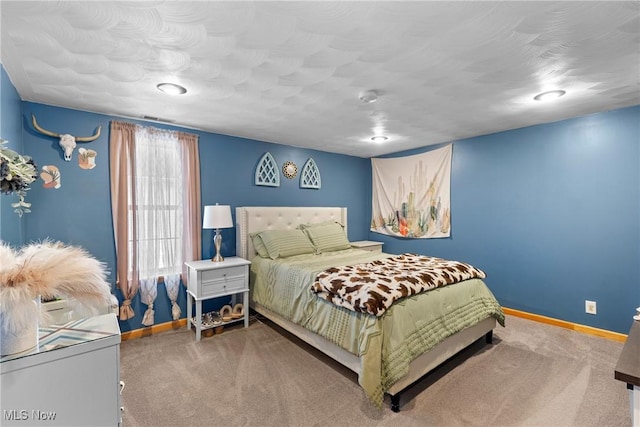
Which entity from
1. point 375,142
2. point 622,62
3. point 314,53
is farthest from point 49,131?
point 622,62

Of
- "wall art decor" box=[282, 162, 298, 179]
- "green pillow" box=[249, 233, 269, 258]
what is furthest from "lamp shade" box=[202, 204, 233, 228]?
"wall art decor" box=[282, 162, 298, 179]

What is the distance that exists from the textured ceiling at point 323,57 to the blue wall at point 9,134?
0.34 feet

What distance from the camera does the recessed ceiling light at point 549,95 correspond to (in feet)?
7.43

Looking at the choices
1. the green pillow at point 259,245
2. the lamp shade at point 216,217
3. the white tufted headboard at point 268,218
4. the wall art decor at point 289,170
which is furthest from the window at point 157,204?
the wall art decor at point 289,170

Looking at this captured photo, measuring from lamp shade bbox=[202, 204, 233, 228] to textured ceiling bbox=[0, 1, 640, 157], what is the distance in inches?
37.0

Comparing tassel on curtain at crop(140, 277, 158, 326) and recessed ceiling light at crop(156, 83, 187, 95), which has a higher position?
recessed ceiling light at crop(156, 83, 187, 95)

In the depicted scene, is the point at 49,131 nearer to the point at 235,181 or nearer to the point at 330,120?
the point at 235,181

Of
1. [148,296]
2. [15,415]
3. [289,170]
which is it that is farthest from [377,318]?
[289,170]

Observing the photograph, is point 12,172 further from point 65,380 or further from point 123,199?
point 123,199

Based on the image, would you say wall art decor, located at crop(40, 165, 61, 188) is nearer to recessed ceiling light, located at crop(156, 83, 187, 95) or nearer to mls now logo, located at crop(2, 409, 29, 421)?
recessed ceiling light, located at crop(156, 83, 187, 95)

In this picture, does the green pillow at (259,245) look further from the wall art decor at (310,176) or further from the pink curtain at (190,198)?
the wall art decor at (310,176)

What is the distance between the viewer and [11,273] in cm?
88

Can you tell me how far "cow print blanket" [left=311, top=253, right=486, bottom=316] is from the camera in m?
1.94

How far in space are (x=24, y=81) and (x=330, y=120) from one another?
2.40m
